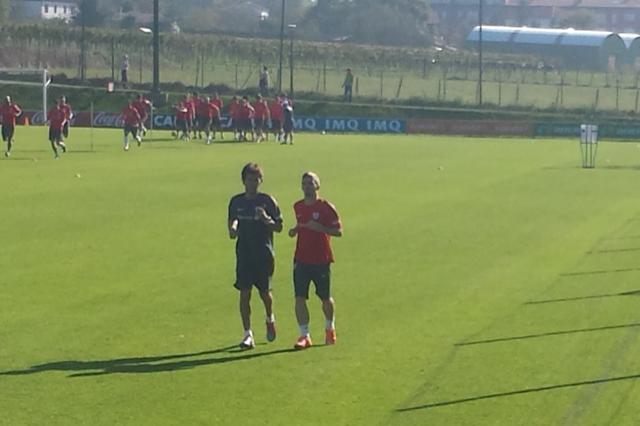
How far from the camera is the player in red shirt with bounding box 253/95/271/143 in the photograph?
5804 centimetres

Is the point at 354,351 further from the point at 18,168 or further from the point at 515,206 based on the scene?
the point at 18,168

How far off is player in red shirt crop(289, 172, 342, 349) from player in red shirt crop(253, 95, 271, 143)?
1696 inches

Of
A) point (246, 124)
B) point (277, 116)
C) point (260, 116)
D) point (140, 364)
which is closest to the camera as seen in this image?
point (140, 364)

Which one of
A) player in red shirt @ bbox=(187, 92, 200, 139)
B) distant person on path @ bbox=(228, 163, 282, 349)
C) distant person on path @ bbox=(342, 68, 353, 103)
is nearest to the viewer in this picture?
distant person on path @ bbox=(228, 163, 282, 349)

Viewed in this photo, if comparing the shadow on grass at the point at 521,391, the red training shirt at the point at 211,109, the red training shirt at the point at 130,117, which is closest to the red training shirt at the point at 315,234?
the shadow on grass at the point at 521,391

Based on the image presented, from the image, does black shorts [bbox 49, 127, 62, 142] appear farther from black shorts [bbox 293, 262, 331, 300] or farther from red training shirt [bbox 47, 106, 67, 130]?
black shorts [bbox 293, 262, 331, 300]

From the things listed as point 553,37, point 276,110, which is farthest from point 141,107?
point 553,37

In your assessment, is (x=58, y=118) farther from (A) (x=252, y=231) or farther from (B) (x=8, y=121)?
(A) (x=252, y=231)

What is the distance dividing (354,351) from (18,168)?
26.1 meters

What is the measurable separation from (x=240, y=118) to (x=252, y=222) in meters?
43.1

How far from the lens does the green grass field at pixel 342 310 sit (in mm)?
12680

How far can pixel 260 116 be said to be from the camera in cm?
5844

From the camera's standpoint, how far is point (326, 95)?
85.6m

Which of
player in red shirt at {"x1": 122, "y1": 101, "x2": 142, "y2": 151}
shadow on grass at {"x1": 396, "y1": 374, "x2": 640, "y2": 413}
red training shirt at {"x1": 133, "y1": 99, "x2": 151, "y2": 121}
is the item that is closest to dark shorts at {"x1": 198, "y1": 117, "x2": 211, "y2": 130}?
red training shirt at {"x1": 133, "y1": 99, "x2": 151, "y2": 121}
